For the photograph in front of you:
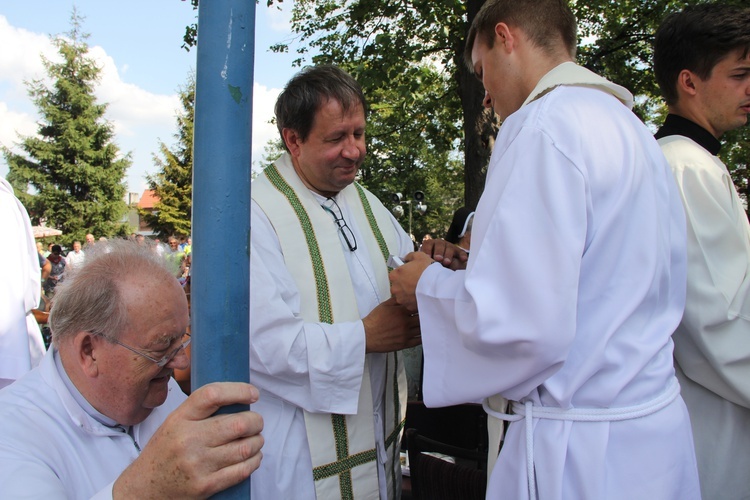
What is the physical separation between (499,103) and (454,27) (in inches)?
301

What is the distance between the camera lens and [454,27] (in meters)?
8.95

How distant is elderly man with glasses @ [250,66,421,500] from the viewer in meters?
2.07

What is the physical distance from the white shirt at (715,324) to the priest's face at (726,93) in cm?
16

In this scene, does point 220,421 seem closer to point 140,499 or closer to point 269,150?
point 140,499

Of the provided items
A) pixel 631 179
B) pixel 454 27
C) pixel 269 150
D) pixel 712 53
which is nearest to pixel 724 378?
pixel 631 179

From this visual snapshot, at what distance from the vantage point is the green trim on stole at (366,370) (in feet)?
7.25

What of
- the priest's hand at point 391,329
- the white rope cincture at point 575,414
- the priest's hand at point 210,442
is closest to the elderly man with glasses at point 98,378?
the priest's hand at point 210,442

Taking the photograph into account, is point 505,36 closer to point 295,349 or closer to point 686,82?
point 686,82

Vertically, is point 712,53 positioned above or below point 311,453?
above

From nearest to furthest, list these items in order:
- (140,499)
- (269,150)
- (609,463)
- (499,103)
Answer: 1. (140,499)
2. (609,463)
3. (499,103)
4. (269,150)

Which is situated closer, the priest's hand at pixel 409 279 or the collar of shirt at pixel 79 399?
the collar of shirt at pixel 79 399

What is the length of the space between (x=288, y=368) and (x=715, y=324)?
53.1 inches

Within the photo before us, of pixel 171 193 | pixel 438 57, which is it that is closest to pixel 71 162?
pixel 171 193

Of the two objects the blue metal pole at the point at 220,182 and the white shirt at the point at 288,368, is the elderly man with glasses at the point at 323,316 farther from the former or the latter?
the blue metal pole at the point at 220,182
